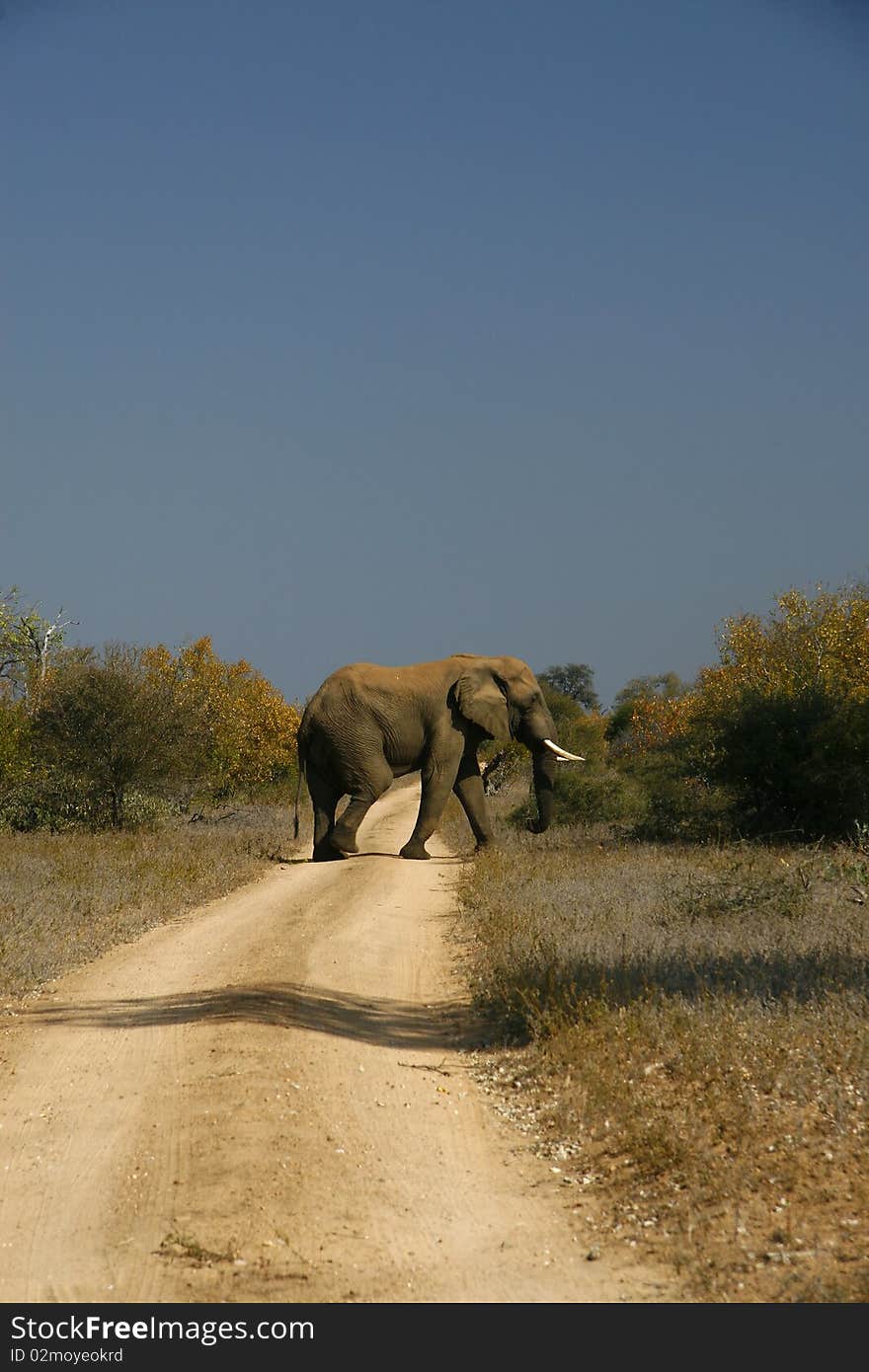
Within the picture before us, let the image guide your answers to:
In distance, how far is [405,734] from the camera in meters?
22.2

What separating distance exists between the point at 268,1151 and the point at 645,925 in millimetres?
6521

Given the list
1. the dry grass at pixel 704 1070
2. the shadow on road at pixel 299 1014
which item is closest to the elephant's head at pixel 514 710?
the dry grass at pixel 704 1070

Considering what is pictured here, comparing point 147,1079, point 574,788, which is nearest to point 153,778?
point 574,788

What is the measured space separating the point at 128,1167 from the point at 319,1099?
140 cm

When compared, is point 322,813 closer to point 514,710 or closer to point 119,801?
point 514,710

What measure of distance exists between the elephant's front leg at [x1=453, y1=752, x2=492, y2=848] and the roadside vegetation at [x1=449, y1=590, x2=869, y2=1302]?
1.21m

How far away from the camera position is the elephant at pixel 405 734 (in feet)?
71.7

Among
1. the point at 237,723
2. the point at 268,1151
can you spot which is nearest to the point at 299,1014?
the point at 268,1151

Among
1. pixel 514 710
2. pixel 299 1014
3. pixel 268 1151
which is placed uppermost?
pixel 514 710

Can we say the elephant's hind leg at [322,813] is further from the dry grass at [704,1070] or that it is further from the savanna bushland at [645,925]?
the dry grass at [704,1070]

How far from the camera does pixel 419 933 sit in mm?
13836

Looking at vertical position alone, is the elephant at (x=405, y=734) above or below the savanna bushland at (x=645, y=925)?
above

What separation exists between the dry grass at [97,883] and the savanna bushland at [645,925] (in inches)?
2.5
